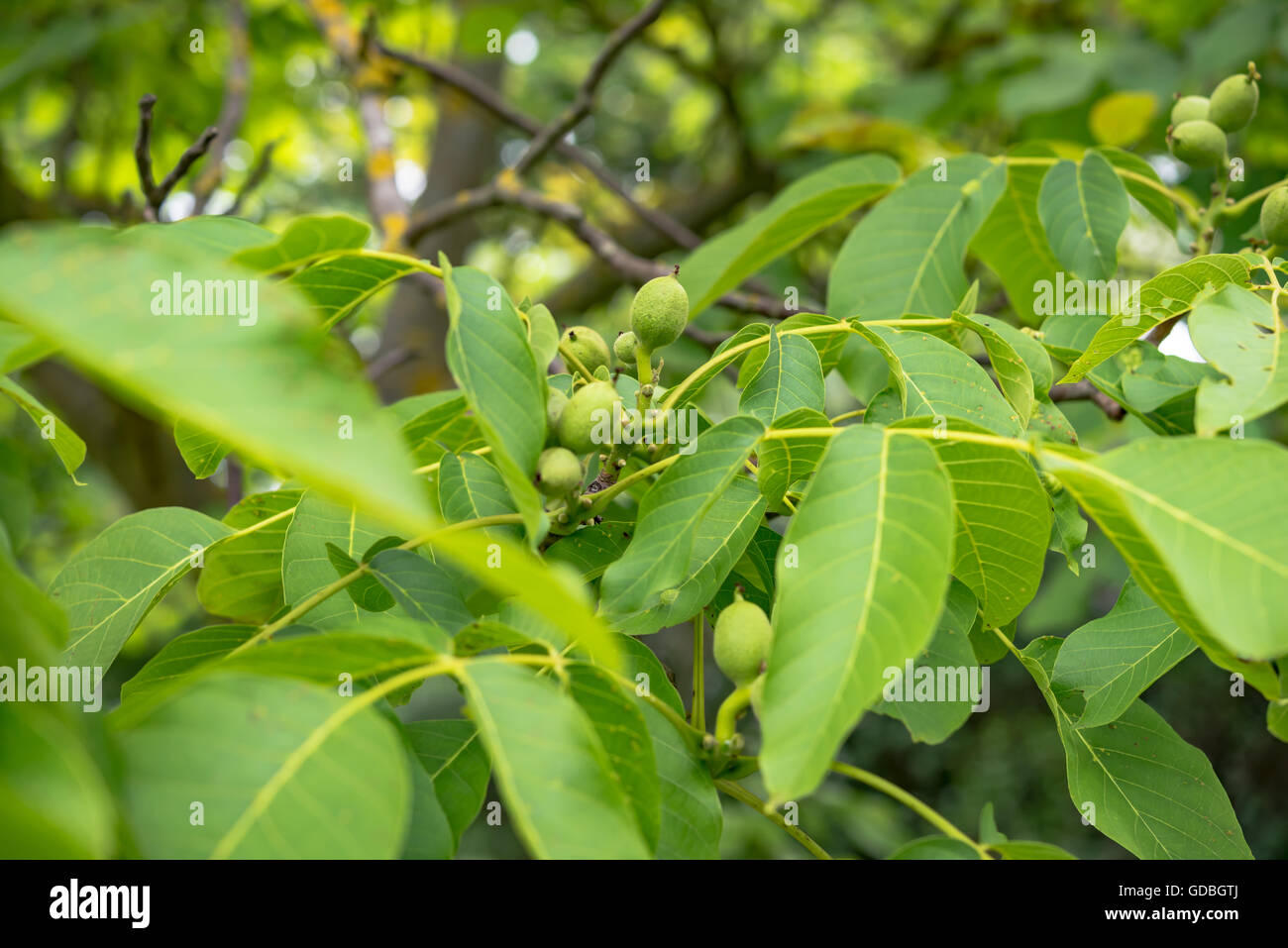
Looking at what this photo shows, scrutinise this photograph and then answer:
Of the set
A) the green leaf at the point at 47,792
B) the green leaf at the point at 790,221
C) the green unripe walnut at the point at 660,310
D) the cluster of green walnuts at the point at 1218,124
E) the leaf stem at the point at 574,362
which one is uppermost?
the cluster of green walnuts at the point at 1218,124

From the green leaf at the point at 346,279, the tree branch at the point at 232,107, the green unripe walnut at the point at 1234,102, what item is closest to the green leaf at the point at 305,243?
the green leaf at the point at 346,279

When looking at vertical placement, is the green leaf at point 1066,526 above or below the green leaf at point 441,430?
below

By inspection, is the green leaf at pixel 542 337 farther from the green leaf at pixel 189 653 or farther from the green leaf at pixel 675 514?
the green leaf at pixel 189 653

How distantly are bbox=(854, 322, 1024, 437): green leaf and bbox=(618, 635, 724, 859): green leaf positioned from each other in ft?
1.24

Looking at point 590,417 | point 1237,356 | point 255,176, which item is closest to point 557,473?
point 590,417

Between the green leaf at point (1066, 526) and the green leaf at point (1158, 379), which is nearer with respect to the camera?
the green leaf at point (1066, 526)

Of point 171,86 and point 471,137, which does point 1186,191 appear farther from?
point 171,86

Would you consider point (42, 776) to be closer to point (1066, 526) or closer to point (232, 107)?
point (1066, 526)

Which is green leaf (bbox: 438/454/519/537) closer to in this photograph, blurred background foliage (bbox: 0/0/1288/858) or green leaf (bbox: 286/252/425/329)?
green leaf (bbox: 286/252/425/329)

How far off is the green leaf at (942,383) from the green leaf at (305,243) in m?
0.51

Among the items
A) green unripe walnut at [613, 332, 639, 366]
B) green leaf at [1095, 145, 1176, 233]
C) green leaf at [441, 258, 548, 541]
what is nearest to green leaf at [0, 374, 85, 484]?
green leaf at [441, 258, 548, 541]

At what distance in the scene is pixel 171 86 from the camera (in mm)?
3553

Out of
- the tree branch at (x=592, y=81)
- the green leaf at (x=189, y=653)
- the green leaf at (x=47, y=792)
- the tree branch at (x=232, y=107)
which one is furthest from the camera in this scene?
the tree branch at (x=232, y=107)

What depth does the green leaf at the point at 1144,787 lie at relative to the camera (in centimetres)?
84
